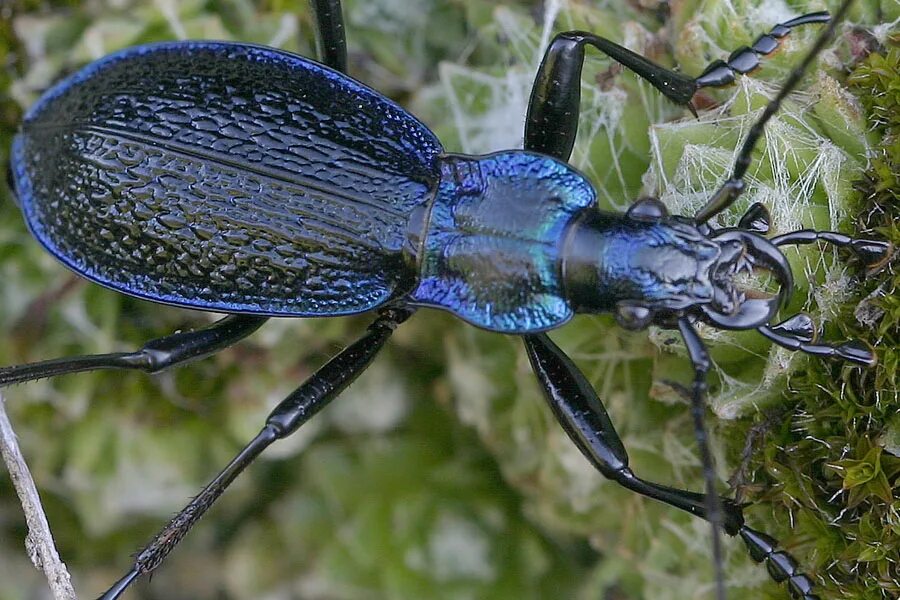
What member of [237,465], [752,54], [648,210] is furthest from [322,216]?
[752,54]

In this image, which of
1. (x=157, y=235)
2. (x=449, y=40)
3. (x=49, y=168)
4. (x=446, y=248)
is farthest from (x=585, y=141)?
(x=49, y=168)

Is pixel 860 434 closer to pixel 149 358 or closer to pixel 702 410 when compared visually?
pixel 702 410

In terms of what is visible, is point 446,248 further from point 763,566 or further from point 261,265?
point 763,566

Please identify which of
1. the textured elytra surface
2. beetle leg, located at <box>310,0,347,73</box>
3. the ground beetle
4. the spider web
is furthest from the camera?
beetle leg, located at <box>310,0,347,73</box>

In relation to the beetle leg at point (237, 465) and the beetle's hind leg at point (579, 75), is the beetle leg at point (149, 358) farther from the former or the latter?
the beetle's hind leg at point (579, 75)

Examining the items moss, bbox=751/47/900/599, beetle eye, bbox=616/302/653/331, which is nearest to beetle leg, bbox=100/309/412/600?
beetle eye, bbox=616/302/653/331

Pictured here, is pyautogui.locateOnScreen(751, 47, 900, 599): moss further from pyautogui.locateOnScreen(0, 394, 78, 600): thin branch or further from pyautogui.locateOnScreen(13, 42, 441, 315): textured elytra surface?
pyautogui.locateOnScreen(0, 394, 78, 600): thin branch
